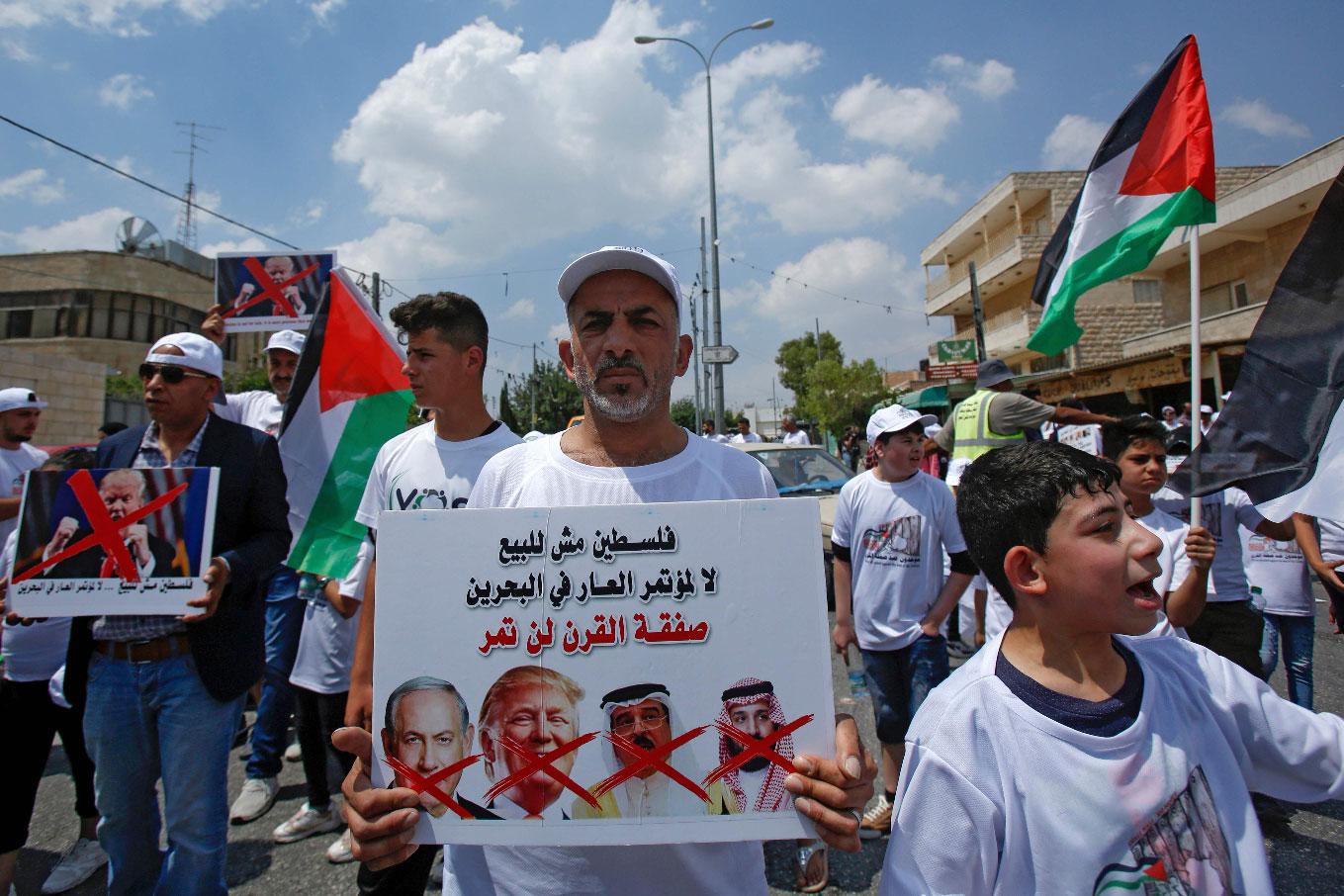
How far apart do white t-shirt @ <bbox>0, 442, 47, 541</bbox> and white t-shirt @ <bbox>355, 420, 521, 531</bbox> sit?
7.18 feet

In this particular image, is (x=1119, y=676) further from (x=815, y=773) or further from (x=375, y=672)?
(x=375, y=672)

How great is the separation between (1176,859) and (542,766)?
117 cm

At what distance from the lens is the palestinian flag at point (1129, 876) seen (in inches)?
51.8

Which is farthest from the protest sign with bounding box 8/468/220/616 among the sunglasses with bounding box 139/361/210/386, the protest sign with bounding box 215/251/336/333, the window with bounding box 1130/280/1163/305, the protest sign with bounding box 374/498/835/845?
the window with bounding box 1130/280/1163/305

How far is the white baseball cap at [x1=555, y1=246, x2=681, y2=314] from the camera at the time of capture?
1699mm

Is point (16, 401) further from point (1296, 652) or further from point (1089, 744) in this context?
point (1296, 652)

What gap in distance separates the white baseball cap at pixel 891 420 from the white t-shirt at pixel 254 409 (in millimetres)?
3902

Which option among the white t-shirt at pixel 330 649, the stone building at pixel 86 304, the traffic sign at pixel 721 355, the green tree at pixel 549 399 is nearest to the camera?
the white t-shirt at pixel 330 649

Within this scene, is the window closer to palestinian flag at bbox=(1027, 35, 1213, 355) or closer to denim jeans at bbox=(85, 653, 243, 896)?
palestinian flag at bbox=(1027, 35, 1213, 355)

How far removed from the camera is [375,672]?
1330 millimetres

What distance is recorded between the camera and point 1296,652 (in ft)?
13.5

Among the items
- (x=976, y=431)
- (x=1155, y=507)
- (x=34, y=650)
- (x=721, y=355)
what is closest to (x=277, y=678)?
(x=34, y=650)

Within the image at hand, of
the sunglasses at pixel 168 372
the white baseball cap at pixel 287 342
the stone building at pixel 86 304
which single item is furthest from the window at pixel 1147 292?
the stone building at pixel 86 304

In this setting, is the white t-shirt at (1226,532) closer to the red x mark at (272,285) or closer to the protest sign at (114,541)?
the protest sign at (114,541)
